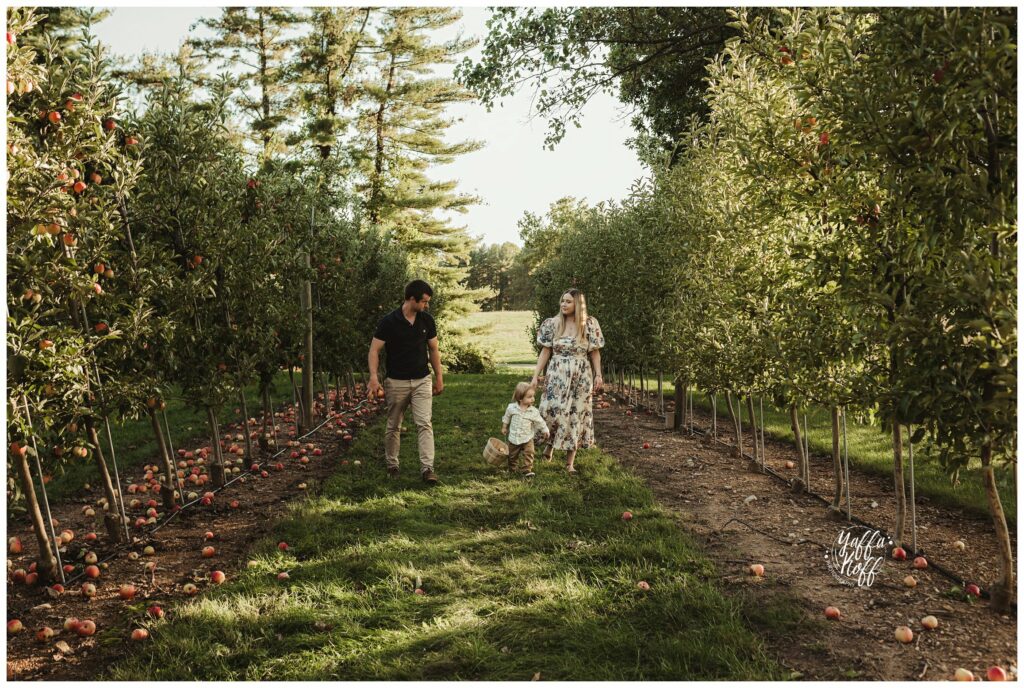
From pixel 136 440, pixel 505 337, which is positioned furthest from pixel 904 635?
pixel 505 337

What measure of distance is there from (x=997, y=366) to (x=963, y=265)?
54 cm

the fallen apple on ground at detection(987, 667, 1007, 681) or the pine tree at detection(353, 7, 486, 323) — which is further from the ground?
the pine tree at detection(353, 7, 486, 323)

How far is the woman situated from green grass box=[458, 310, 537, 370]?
18.1 metres

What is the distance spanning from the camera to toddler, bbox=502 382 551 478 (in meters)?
8.23

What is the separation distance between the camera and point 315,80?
21.7 m

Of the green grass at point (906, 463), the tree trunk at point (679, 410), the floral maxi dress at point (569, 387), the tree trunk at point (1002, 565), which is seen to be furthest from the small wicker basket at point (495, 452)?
the tree trunk at point (1002, 565)

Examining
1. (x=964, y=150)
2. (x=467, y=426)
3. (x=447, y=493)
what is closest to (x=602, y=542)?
(x=447, y=493)

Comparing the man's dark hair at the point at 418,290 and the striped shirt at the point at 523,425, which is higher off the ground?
the man's dark hair at the point at 418,290

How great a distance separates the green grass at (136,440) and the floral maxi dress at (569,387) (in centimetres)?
342

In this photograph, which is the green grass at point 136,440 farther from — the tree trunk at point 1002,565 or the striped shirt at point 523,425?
the tree trunk at point 1002,565

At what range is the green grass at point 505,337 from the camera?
3152 cm

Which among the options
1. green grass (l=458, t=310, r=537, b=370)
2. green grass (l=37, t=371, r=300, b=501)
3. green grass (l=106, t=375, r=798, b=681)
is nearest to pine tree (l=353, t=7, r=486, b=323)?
green grass (l=458, t=310, r=537, b=370)

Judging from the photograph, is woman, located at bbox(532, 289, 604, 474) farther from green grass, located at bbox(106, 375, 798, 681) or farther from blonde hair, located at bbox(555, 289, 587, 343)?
green grass, located at bbox(106, 375, 798, 681)

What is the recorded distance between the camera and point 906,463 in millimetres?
8516
